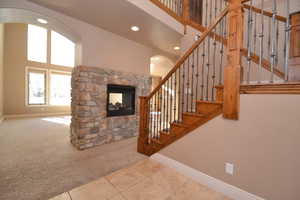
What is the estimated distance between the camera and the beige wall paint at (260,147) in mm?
1238

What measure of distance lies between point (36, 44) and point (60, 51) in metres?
0.97

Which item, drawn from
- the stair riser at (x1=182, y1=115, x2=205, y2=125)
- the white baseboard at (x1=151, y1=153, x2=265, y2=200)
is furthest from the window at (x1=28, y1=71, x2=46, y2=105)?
the stair riser at (x1=182, y1=115, x2=205, y2=125)

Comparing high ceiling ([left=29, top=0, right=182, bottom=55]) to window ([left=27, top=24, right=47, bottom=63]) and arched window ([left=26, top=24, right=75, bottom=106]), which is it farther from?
window ([left=27, top=24, right=47, bottom=63])

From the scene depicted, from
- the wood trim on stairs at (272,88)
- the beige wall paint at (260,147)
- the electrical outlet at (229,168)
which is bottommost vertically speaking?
the electrical outlet at (229,168)

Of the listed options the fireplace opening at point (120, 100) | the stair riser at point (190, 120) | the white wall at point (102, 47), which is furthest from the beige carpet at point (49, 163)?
the white wall at point (102, 47)

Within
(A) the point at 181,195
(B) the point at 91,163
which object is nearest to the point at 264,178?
(A) the point at 181,195

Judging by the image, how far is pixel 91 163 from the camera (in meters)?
2.32

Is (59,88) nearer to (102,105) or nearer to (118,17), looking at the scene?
(102,105)

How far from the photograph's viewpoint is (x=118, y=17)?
2740 millimetres

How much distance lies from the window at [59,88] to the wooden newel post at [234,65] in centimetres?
776

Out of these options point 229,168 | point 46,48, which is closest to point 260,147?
point 229,168

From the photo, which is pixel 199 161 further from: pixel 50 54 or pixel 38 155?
pixel 50 54

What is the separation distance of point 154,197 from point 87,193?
0.78 meters

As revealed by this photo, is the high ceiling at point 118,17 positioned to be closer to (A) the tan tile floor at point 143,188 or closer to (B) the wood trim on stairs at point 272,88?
(B) the wood trim on stairs at point 272,88
